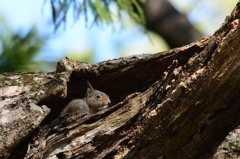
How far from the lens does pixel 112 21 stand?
3742mm

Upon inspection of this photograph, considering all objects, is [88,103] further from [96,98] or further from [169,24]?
[169,24]

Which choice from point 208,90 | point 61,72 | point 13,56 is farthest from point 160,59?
point 13,56

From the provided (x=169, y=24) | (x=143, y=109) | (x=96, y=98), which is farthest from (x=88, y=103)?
(x=143, y=109)

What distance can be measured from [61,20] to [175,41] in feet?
4.13

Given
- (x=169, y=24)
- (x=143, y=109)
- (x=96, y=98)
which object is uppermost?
(x=169, y=24)

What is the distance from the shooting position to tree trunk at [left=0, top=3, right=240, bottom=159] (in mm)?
2295

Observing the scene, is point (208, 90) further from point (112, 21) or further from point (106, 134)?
point (112, 21)

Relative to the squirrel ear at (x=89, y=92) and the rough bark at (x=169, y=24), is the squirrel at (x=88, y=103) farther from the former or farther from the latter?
the rough bark at (x=169, y=24)

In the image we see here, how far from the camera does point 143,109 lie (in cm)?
257

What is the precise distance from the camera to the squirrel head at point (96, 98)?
12.0 feet

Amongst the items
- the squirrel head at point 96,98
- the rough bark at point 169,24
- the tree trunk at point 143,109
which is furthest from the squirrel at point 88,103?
the rough bark at point 169,24

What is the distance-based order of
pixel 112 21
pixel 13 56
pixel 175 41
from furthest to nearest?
pixel 175 41 → pixel 112 21 → pixel 13 56

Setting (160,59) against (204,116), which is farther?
(160,59)

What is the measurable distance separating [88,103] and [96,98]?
23 cm
